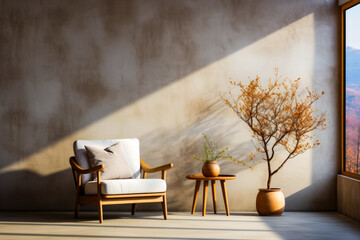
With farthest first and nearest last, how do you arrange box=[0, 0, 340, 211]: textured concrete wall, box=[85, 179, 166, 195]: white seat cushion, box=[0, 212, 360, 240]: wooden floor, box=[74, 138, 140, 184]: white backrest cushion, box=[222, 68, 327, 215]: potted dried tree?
1. box=[0, 0, 340, 211]: textured concrete wall
2. box=[222, 68, 327, 215]: potted dried tree
3. box=[74, 138, 140, 184]: white backrest cushion
4. box=[85, 179, 166, 195]: white seat cushion
5. box=[0, 212, 360, 240]: wooden floor

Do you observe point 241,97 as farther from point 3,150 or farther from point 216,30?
point 3,150

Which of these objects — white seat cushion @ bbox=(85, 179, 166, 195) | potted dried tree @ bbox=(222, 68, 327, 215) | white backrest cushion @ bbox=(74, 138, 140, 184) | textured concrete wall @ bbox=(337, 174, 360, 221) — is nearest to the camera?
white seat cushion @ bbox=(85, 179, 166, 195)

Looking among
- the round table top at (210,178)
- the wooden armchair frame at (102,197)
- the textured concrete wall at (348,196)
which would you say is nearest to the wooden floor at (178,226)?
→ the textured concrete wall at (348,196)

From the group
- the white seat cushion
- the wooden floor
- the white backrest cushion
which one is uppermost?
the white backrest cushion

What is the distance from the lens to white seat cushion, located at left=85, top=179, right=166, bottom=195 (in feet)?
16.3

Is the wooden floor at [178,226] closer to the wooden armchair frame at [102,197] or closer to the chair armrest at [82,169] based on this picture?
the wooden armchair frame at [102,197]

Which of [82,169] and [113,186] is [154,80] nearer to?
[82,169]

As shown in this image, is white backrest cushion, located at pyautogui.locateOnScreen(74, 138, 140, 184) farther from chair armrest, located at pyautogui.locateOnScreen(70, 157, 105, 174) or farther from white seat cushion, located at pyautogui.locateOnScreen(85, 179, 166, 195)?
white seat cushion, located at pyautogui.locateOnScreen(85, 179, 166, 195)

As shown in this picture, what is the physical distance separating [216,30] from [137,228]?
271 cm

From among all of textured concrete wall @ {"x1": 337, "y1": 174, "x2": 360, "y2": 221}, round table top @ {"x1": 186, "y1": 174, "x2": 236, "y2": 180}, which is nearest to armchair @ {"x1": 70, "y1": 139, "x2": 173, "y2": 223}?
round table top @ {"x1": 186, "y1": 174, "x2": 236, "y2": 180}

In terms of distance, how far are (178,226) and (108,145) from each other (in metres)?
1.38

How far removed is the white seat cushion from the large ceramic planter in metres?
1.22

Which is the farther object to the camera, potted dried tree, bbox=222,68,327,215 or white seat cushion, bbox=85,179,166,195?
potted dried tree, bbox=222,68,327,215

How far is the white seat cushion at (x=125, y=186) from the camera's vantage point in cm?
496
